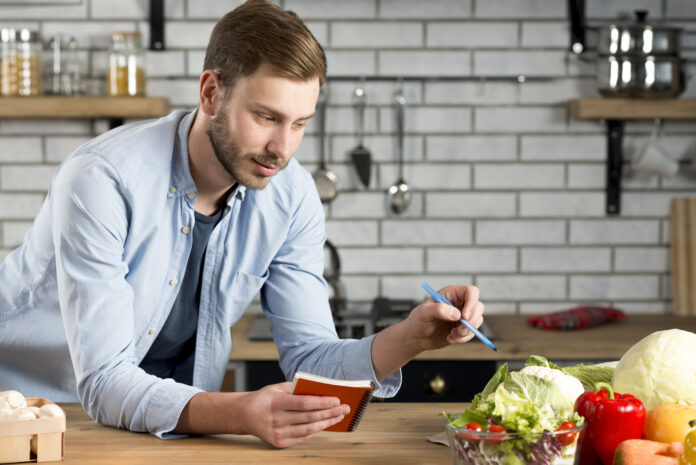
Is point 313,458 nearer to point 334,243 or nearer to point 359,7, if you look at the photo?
point 334,243

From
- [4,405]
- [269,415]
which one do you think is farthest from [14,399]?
[269,415]

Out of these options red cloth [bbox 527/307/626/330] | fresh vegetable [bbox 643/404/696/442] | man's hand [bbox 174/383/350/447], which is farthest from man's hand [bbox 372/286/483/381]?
red cloth [bbox 527/307/626/330]

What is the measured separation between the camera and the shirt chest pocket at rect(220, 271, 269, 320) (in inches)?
73.8

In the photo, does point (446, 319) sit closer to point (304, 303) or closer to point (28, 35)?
point (304, 303)

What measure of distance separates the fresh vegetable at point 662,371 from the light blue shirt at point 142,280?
1.90ft

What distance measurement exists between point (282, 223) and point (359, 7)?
150 centimetres

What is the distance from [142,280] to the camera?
1.73m

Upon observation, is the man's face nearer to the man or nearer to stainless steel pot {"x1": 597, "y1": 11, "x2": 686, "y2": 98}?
the man

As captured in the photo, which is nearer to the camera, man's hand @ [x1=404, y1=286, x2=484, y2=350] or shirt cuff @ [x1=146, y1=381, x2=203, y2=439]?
shirt cuff @ [x1=146, y1=381, x2=203, y2=439]

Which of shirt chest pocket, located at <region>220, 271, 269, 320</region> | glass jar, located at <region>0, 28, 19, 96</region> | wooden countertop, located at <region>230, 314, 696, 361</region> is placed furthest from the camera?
glass jar, located at <region>0, 28, 19, 96</region>

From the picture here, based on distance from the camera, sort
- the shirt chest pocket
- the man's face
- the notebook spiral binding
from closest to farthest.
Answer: the notebook spiral binding, the man's face, the shirt chest pocket

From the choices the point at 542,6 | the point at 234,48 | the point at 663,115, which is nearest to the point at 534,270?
the point at 663,115

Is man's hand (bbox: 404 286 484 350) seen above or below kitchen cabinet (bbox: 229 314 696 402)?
above

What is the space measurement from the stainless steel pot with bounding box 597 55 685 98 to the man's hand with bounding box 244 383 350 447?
204 centimetres
